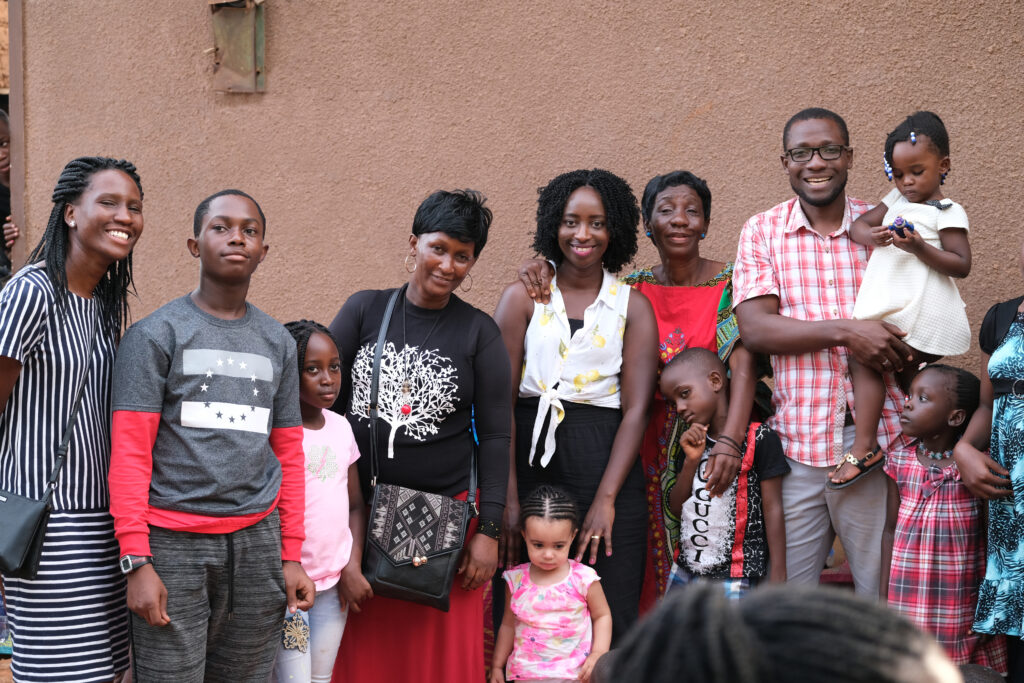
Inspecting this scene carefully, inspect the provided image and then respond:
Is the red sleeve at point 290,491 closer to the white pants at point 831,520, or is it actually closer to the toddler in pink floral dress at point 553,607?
the toddler in pink floral dress at point 553,607

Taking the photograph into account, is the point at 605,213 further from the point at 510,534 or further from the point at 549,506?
the point at 510,534

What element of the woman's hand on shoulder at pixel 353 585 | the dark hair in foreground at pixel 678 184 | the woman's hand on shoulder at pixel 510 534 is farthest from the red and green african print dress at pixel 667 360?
the woman's hand on shoulder at pixel 353 585

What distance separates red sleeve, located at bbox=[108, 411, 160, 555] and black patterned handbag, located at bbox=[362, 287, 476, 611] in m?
0.82

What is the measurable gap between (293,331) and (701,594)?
2.62 meters

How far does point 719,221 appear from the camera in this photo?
4.57m

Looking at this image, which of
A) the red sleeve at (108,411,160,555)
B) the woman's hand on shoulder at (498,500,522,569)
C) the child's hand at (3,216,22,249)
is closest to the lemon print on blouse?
the woman's hand on shoulder at (498,500,522,569)

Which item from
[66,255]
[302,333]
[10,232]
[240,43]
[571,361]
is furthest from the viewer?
[10,232]

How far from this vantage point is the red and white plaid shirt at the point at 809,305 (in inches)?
133

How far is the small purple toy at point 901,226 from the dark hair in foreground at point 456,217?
139 cm

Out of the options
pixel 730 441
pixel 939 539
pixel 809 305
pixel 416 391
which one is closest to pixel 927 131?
pixel 809 305

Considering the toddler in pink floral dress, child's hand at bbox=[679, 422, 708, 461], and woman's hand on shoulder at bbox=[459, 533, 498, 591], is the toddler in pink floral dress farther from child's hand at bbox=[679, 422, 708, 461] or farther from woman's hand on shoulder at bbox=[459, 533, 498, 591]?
child's hand at bbox=[679, 422, 708, 461]

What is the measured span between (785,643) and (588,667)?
2805mm

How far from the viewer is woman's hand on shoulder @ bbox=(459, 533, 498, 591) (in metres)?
3.19

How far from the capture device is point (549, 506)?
335 cm
